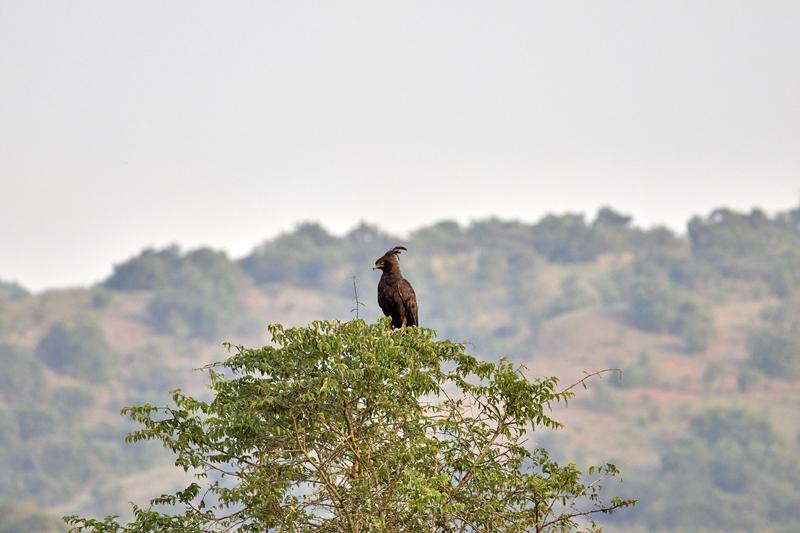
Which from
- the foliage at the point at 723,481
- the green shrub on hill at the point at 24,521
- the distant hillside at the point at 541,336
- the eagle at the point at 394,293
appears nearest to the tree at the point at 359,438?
the eagle at the point at 394,293

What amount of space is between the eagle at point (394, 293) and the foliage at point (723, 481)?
283ft

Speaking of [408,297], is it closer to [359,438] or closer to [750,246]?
[359,438]

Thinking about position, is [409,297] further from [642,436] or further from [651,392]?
[651,392]

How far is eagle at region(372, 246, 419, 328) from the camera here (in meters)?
17.2

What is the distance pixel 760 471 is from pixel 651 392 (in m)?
25.4

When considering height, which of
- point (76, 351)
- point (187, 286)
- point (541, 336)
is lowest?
point (541, 336)

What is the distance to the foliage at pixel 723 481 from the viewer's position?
102625 mm

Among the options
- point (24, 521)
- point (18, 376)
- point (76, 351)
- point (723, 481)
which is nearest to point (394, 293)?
point (24, 521)

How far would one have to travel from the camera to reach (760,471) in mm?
109312

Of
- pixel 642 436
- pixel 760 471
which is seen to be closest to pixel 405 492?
pixel 760 471

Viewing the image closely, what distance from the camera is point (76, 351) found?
5797 inches

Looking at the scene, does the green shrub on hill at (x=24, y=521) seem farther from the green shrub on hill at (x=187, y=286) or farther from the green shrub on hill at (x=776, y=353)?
the green shrub on hill at (x=187, y=286)

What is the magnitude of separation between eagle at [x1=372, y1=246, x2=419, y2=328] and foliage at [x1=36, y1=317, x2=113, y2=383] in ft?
429

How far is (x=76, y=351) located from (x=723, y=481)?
64.6 metres
